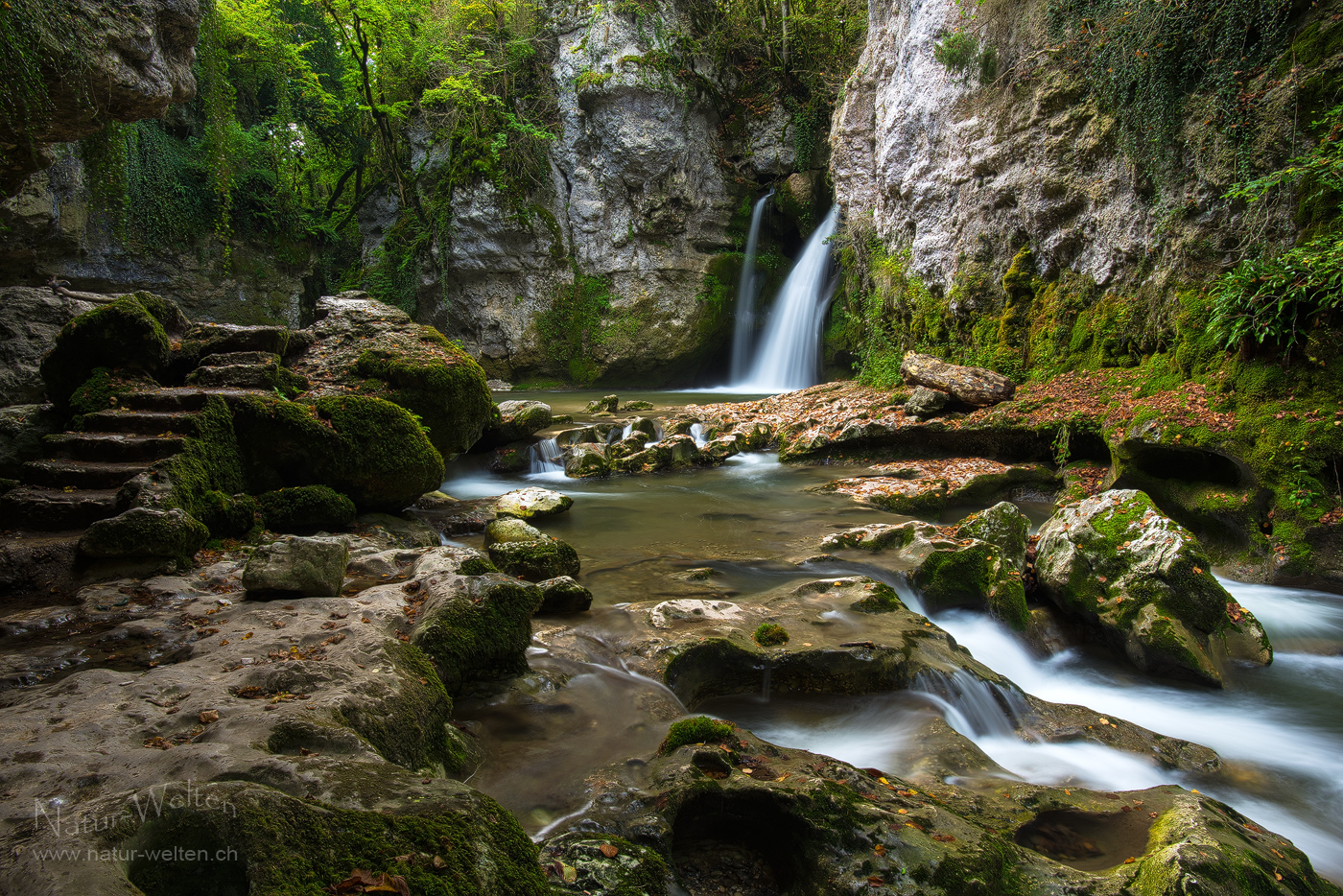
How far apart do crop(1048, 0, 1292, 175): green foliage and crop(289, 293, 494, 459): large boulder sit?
9.16 meters

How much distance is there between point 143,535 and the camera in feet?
14.2

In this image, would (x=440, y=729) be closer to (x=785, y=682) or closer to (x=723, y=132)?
(x=785, y=682)

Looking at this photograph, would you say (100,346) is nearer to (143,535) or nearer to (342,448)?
(342,448)

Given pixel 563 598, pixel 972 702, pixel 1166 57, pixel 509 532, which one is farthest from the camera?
pixel 1166 57

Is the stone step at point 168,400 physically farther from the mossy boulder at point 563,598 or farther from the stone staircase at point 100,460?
the mossy boulder at point 563,598

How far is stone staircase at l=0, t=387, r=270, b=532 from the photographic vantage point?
15.2 ft

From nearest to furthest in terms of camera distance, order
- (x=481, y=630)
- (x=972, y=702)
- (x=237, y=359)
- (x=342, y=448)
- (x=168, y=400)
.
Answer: (x=481, y=630)
(x=972, y=702)
(x=168, y=400)
(x=342, y=448)
(x=237, y=359)

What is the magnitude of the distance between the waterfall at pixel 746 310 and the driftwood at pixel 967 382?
11033 millimetres

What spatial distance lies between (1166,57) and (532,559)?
377 inches

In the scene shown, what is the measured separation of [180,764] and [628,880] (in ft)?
4.96

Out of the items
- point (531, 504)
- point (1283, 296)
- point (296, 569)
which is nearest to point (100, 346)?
point (296, 569)

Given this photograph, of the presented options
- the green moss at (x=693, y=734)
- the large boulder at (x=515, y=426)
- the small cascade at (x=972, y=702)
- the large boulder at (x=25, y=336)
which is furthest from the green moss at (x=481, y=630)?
the large boulder at (x=25, y=336)

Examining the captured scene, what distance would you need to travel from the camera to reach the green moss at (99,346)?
19.7ft

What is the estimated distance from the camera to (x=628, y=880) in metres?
2.21
